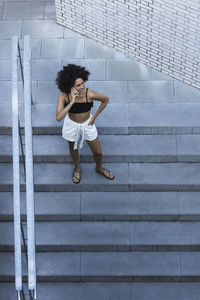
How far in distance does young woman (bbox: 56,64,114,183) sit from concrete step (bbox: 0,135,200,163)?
0.51 meters

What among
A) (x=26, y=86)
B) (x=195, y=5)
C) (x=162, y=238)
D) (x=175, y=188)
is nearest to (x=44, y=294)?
→ (x=162, y=238)

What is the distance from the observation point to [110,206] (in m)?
8.27

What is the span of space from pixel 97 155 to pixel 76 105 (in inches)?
40.7

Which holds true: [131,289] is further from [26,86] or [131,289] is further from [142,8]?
[142,8]

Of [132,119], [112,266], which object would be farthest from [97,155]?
[112,266]

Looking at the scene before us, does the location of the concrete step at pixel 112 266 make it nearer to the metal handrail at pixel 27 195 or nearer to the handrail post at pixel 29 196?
the metal handrail at pixel 27 195

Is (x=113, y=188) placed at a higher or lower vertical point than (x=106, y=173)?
lower

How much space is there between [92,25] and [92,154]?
2308 millimetres

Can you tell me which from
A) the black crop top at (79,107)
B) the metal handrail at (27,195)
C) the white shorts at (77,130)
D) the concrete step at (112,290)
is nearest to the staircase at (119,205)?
the concrete step at (112,290)

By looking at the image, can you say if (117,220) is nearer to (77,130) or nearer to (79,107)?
(77,130)

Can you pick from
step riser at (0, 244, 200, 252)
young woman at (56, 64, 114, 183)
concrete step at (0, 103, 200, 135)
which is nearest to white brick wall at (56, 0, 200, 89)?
concrete step at (0, 103, 200, 135)

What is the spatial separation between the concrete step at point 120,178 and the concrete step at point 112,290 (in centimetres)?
138

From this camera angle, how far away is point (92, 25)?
30.4 ft

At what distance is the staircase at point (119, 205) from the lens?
8.07 metres
